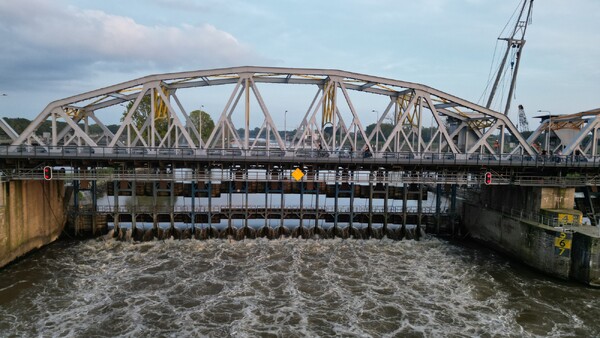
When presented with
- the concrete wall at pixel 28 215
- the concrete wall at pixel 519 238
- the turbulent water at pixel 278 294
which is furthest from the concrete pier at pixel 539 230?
the concrete wall at pixel 28 215

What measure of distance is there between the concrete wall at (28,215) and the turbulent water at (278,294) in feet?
4.02

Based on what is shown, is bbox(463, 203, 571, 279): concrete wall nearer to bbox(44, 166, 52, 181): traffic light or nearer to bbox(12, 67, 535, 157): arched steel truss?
bbox(12, 67, 535, 157): arched steel truss

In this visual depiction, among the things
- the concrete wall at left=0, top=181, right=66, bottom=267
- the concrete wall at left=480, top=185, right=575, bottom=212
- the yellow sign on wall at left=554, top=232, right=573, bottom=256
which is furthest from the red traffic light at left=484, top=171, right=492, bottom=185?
the concrete wall at left=0, top=181, right=66, bottom=267

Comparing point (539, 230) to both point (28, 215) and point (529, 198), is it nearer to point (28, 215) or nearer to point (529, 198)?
point (529, 198)

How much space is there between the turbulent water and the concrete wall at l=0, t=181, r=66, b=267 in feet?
4.02

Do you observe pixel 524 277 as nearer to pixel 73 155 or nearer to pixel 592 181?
pixel 592 181

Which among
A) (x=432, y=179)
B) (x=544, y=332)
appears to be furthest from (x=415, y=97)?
(x=544, y=332)

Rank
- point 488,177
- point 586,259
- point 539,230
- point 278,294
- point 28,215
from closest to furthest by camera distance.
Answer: point 278,294 → point 586,259 → point 539,230 → point 28,215 → point 488,177

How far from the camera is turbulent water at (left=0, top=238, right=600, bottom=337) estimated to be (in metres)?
20.9

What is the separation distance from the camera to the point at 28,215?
101ft

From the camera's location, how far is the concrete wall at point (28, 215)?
28.0m

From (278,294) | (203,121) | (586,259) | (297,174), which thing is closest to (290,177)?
(297,174)

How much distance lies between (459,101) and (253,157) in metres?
20.5

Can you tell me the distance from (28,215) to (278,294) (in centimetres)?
2120
